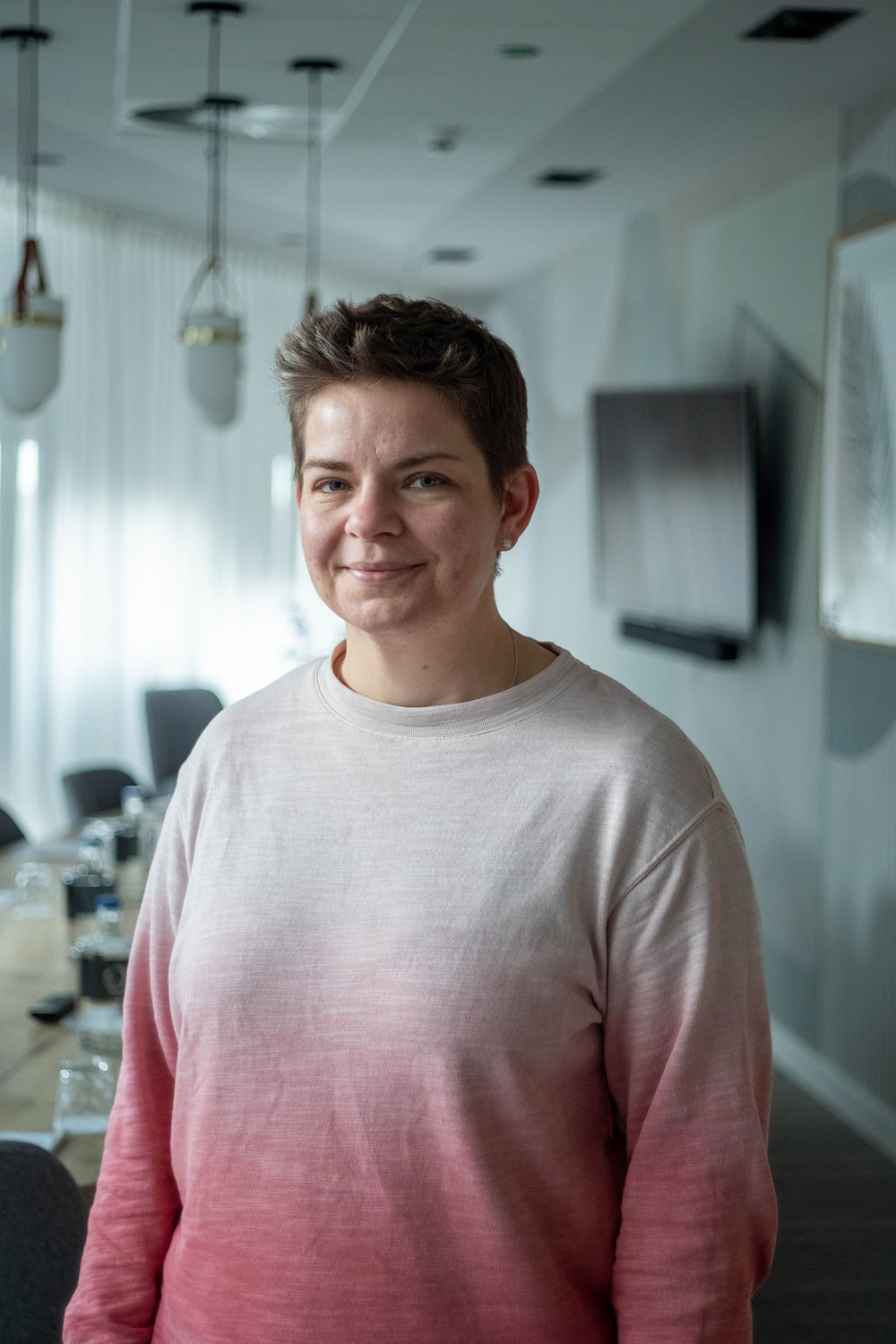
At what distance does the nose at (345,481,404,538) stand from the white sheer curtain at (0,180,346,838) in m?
4.44

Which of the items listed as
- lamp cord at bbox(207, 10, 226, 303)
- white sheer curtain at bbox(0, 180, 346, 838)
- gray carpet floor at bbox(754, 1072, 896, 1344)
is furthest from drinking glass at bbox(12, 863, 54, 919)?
white sheer curtain at bbox(0, 180, 346, 838)

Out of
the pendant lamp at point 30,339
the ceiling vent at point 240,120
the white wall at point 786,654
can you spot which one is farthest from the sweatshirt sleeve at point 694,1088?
the ceiling vent at point 240,120

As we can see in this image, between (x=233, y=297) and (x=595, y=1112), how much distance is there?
6167 mm

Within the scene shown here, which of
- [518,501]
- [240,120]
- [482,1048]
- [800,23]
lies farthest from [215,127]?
[482,1048]

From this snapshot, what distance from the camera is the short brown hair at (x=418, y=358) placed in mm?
1134

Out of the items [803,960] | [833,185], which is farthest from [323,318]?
[803,960]

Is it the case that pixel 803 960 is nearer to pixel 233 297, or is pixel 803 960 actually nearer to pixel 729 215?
pixel 729 215

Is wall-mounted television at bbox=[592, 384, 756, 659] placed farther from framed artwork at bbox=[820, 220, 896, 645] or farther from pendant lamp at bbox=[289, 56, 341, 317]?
pendant lamp at bbox=[289, 56, 341, 317]

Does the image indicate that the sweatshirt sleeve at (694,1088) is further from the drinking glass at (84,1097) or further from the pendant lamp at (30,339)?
the pendant lamp at (30,339)

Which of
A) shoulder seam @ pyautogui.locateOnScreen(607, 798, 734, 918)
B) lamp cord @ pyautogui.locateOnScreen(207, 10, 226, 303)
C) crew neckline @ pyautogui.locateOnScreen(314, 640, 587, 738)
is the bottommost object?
shoulder seam @ pyautogui.locateOnScreen(607, 798, 734, 918)

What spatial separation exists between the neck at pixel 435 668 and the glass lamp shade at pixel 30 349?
2.12m

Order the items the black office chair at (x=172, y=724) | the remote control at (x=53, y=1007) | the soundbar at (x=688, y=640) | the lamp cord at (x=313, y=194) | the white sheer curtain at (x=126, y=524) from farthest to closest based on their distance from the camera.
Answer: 1. the white sheer curtain at (x=126, y=524)
2. the black office chair at (x=172, y=724)
3. the soundbar at (x=688, y=640)
4. the lamp cord at (x=313, y=194)
5. the remote control at (x=53, y=1007)

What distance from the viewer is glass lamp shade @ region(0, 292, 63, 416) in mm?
3041

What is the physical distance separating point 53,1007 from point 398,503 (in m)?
1.48
